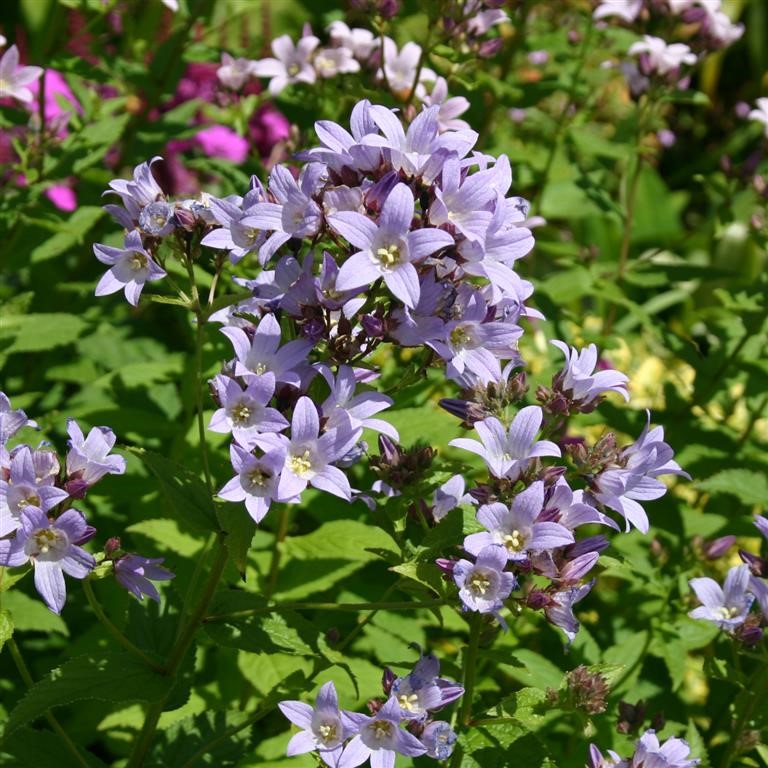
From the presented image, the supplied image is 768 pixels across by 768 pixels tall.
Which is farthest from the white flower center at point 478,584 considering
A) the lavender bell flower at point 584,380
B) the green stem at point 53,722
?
the green stem at point 53,722

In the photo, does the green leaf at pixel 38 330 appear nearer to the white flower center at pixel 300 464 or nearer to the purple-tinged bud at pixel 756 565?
the white flower center at pixel 300 464

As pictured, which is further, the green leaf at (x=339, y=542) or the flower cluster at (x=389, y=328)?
the green leaf at (x=339, y=542)

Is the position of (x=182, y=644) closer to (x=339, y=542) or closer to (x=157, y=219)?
(x=339, y=542)

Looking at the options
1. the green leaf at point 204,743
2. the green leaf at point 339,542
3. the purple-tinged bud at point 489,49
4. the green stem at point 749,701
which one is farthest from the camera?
the purple-tinged bud at point 489,49


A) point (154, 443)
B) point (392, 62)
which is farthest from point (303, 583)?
point (392, 62)

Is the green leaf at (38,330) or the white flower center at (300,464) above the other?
the white flower center at (300,464)

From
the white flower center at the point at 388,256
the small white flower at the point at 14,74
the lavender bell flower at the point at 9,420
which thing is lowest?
the lavender bell flower at the point at 9,420
